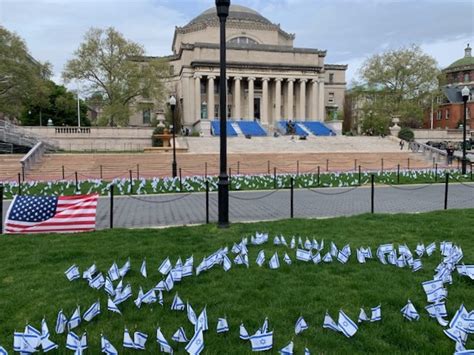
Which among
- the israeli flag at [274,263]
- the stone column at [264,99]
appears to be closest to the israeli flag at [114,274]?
the israeli flag at [274,263]

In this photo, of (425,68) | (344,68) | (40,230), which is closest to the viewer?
(40,230)

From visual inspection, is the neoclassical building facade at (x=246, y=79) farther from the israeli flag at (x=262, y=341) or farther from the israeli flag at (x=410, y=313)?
the israeli flag at (x=262, y=341)

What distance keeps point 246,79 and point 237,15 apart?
1961 cm

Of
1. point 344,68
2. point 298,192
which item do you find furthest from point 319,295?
point 344,68

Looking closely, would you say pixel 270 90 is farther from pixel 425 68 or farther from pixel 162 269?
pixel 162 269

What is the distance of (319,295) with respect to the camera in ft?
17.1

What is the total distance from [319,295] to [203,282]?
66.3 inches

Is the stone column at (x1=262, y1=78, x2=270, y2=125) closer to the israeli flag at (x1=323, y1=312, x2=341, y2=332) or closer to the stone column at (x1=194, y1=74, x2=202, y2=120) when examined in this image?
the stone column at (x1=194, y1=74, x2=202, y2=120)

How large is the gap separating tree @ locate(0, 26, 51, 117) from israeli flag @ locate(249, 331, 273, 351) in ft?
150

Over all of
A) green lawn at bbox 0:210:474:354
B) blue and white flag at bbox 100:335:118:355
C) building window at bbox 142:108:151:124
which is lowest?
green lawn at bbox 0:210:474:354

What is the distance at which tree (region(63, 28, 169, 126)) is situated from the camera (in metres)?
48.9

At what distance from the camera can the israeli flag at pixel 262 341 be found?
3.79 metres

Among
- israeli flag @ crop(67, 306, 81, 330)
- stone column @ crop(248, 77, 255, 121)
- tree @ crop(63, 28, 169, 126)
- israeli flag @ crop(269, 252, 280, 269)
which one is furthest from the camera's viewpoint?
stone column @ crop(248, 77, 255, 121)

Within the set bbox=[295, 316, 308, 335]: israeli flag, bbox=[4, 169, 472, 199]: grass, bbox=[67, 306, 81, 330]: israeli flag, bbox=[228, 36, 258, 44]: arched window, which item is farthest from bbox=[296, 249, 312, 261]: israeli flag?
bbox=[228, 36, 258, 44]: arched window
